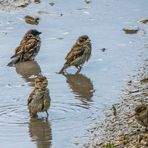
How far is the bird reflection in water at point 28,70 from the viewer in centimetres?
1491

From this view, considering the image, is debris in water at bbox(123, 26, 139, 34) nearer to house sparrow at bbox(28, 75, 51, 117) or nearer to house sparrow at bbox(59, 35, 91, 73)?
house sparrow at bbox(59, 35, 91, 73)

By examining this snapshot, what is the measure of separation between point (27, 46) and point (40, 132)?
5.30m

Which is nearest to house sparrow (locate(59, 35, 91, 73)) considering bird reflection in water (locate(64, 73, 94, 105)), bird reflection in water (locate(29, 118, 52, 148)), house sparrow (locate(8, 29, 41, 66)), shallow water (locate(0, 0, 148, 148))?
shallow water (locate(0, 0, 148, 148))

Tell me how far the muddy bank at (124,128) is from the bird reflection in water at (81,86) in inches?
28.0

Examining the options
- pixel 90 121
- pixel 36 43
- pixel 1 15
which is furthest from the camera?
pixel 1 15

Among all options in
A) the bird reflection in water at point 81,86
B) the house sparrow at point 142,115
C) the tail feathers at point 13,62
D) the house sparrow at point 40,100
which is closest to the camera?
the house sparrow at point 142,115

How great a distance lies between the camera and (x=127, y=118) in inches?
464

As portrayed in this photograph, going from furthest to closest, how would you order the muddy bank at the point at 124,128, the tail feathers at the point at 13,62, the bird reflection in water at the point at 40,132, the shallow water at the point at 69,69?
1. the tail feathers at the point at 13,62
2. the shallow water at the point at 69,69
3. the bird reflection in water at the point at 40,132
4. the muddy bank at the point at 124,128

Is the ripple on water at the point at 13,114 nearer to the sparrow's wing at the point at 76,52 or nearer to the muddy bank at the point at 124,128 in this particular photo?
the muddy bank at the point at 124,128

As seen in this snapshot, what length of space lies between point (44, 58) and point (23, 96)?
282 centimetres

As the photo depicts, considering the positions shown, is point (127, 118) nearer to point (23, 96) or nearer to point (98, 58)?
point (23, 96)

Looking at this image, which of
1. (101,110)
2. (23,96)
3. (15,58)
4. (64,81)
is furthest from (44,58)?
(101,110)

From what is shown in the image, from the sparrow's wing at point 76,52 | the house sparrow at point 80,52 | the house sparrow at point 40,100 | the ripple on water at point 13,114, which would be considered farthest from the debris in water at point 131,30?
the house sparrow at point 40,100

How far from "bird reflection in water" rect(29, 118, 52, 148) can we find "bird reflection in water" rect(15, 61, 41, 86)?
7.58 ft
